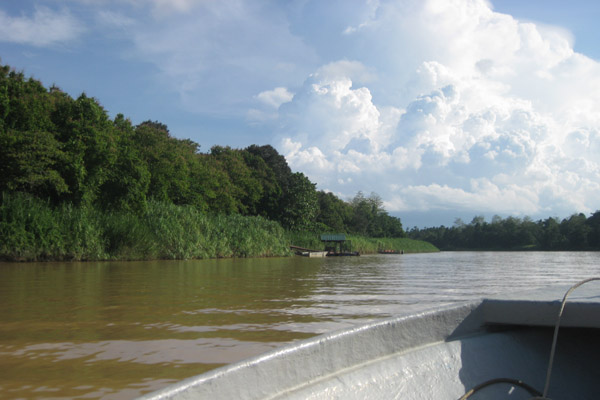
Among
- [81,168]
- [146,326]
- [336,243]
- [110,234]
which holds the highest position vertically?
[81,168]

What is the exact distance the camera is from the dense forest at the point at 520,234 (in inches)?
2867

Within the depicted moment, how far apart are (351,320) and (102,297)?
339cm

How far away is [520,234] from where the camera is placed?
294 ft

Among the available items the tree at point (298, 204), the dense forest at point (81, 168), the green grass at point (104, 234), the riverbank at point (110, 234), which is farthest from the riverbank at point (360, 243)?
the green grass at point (104, 234)

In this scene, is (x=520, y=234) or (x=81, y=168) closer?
(x=81, y=168)

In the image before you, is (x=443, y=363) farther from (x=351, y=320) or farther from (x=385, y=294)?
(x=385, y=294)

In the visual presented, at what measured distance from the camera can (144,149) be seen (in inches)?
1134

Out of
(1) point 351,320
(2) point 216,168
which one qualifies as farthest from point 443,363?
(2) point 216,168

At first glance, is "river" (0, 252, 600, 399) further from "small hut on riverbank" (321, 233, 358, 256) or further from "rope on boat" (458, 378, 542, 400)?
"small hut on riverbank" (321, 233, 358, 256)

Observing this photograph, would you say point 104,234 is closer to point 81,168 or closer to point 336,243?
point 81,168

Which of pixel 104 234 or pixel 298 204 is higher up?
pixel 298 204

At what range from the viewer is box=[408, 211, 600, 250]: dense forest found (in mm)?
72812

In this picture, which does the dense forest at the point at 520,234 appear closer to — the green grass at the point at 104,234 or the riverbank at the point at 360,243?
the riverbank at the point at 360,243

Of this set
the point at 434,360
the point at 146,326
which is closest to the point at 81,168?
the point at 146,326
